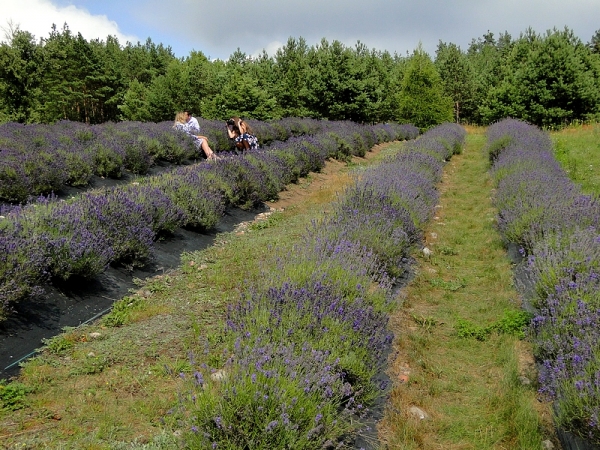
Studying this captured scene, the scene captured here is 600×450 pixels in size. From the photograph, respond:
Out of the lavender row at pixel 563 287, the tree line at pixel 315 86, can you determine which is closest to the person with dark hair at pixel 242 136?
the lavender row at pixel 563 287

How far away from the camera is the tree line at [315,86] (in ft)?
79.3

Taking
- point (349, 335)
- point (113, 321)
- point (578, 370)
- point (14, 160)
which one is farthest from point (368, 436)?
point (14, 160)

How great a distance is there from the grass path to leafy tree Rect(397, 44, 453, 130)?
22.8m

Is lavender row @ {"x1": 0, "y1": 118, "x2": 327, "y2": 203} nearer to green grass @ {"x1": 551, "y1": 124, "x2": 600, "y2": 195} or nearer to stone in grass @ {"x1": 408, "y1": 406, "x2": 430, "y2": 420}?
stone in grass @ {"x1": 408, "y1": 406, "x2": 430, "y2": 420}

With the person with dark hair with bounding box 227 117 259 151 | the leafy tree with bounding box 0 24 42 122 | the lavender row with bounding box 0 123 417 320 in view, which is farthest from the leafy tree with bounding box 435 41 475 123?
the lavender row with bounding box 0 123 417 320

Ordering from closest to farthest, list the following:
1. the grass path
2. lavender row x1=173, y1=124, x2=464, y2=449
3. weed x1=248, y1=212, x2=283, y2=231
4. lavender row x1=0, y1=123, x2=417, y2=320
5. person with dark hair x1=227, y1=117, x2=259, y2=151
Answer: lavender row x1=173, y1=124, x2=464, y2=449
the grass path
lavender row x1=0, y1=123, x2=417, y2=320
weed x1=248, y1=212, x2=283, y2=231
person with dark hair x1=227, y1=117, x2=259, y2=151

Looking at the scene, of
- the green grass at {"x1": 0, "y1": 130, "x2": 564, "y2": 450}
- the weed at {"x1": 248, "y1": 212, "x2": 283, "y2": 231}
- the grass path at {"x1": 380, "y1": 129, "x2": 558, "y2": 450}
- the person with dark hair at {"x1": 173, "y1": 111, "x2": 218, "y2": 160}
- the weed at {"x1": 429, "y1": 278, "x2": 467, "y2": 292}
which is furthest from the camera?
the person with dark hair at {"x1": 173, "y1": 111, "x2": 218, "y2": 160}

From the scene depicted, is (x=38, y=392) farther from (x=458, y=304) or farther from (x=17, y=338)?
(x=458, y=304)

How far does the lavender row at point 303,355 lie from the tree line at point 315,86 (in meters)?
21.6

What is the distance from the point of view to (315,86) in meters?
27.7

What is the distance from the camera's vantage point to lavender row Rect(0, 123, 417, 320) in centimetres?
340

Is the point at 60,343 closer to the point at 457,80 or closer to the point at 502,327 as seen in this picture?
the point at 502,327

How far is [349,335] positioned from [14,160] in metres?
6.70

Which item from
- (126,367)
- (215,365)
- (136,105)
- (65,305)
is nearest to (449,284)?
(215,365)
